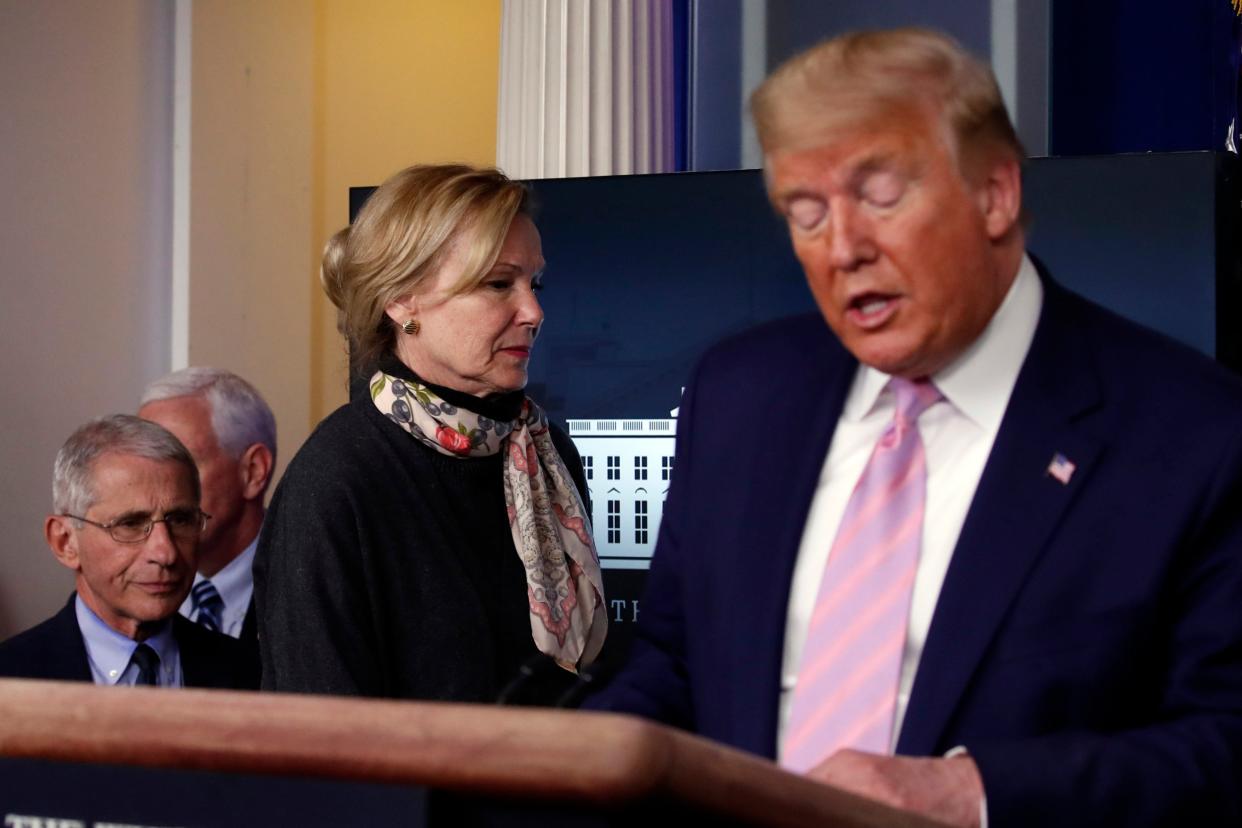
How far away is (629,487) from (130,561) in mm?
1205

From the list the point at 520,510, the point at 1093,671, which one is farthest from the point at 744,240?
the point at 1093,671

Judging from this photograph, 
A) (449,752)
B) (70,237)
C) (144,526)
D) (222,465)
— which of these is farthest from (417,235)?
(70,237)

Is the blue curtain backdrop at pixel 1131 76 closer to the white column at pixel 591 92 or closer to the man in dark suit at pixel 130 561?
the white column at pixel 591 92

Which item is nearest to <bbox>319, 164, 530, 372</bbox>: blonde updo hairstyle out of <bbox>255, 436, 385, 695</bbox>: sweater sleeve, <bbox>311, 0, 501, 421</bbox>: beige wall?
<bbox>255, 436, 385, 695</bbox>: sweater sleeve

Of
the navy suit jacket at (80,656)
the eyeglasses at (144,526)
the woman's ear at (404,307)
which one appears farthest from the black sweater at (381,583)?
the eyeglasses at (144,526)

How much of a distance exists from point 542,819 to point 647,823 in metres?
0.07

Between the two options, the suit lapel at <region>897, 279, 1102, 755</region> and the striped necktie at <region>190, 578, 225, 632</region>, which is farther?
the striped necktie at <region>190, 578, 225, 632</region>

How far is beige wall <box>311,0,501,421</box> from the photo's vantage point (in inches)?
218

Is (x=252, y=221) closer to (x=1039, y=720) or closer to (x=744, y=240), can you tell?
(x=744, y=240)

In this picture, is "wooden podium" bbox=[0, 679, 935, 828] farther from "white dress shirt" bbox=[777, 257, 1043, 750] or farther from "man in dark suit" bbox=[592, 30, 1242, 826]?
"white dress shirt" bbox=[777, 257, 1043, 750]

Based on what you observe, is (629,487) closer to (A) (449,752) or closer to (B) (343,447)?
(B) (343,447)

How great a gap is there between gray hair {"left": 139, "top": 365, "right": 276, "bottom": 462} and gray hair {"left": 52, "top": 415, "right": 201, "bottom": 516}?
30.2 inches

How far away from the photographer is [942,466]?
1.64 metres

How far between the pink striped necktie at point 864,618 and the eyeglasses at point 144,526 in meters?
2.27
